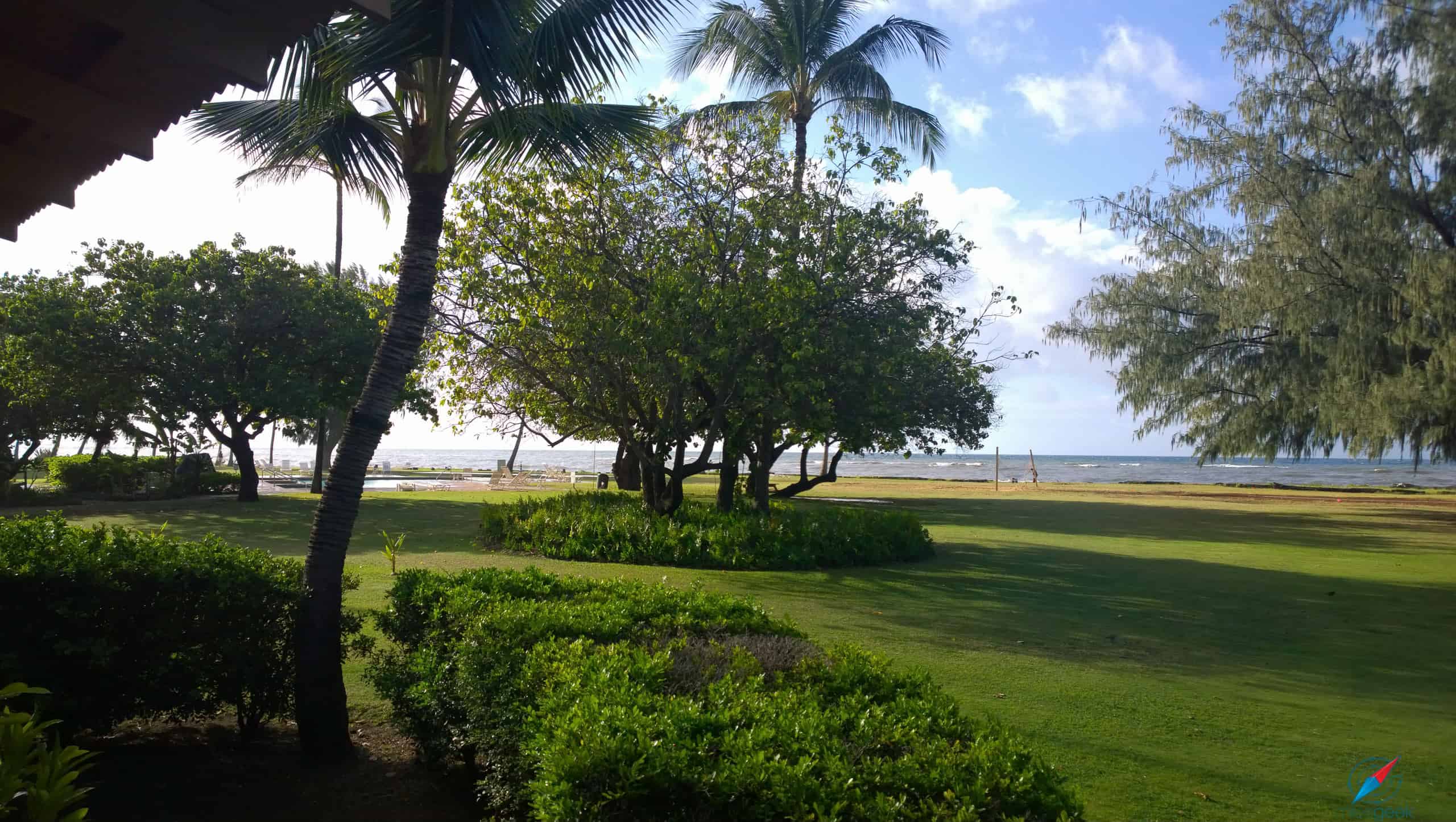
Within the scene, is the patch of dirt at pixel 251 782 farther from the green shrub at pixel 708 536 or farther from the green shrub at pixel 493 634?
the green shrub at pixel 708 536

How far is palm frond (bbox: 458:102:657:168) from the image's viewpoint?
19.5 feet

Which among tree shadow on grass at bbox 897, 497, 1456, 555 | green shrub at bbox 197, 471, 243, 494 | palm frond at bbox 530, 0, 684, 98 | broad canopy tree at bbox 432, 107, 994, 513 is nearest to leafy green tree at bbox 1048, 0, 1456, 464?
tree shadow on grass at bbox 897, 497, 1456, 555

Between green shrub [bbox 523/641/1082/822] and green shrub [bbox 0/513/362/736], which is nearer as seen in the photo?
green shrub [bbox 523/641/1082/822]

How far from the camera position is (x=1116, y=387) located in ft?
76.7

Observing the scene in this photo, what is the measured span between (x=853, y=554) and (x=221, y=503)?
1748 cm

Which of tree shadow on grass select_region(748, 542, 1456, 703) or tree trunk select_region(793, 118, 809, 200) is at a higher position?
tree trunk select_region(793, 118, 809, 200)

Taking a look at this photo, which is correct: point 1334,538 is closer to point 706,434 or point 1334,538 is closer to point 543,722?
point 706,434

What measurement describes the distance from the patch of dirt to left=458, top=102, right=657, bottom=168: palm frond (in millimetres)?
3945

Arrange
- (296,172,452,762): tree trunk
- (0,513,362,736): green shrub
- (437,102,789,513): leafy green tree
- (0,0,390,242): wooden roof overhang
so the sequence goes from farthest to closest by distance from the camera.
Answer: (437,102,789,513): leafy green tree, (296,172,452,762): tree trunk, (0,513,362,736): green shrub, (0,0,390,242): wooden roof overhang

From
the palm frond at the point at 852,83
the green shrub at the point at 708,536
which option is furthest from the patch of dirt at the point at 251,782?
the palm frond at the point at 852,83

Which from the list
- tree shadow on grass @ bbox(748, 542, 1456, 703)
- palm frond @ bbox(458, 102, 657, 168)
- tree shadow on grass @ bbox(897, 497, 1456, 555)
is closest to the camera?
palm frond @ bbox(458, 102, 657, 168)

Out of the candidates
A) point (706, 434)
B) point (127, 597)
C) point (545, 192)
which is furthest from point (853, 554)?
point (127, 597)

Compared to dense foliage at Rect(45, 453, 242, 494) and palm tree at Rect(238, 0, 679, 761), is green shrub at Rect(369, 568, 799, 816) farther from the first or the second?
dense foliage at Rect(45, 453, 242, 494)

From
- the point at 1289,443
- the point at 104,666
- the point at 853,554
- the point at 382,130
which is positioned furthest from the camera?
the point at 1289,443
